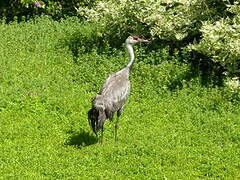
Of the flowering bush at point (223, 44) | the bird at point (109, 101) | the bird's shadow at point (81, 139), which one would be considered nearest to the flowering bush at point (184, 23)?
the flowering bush at point (223, 44)

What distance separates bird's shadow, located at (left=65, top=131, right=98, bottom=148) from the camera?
9688 mm

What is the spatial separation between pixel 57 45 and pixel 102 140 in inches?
213

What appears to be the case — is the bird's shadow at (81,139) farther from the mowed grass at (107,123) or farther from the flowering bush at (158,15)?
the flowering bush at (158,15)

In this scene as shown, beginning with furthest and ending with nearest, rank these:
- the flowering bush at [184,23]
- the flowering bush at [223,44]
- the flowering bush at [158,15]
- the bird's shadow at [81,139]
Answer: the flowering bush at [158,15] < the flowering bush at [184,23] < the flowering bush at [223,44] < the bird's shadow at [81,139]

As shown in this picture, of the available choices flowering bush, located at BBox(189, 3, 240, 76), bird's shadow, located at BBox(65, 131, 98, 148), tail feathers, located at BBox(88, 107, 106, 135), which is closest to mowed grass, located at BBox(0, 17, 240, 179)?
bird's shadow, located at BBox(65, 131, 98, 148)

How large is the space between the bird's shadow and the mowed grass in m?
0.02

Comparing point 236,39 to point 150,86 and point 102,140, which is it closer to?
point 150,86

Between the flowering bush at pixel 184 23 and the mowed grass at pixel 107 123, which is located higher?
the flowering bush at pixel 184 23

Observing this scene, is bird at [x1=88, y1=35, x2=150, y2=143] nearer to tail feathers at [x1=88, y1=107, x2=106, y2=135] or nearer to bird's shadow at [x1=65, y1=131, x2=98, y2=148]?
tail feathers at [x1=88, y1=107, x2=106, y2=135]

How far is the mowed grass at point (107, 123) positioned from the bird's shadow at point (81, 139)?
0.06ft

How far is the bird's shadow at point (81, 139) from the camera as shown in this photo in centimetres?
969

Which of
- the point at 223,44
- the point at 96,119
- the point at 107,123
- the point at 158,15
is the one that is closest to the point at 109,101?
the point at 96,119

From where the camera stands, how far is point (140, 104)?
11305mm

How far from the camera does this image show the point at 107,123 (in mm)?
10703
